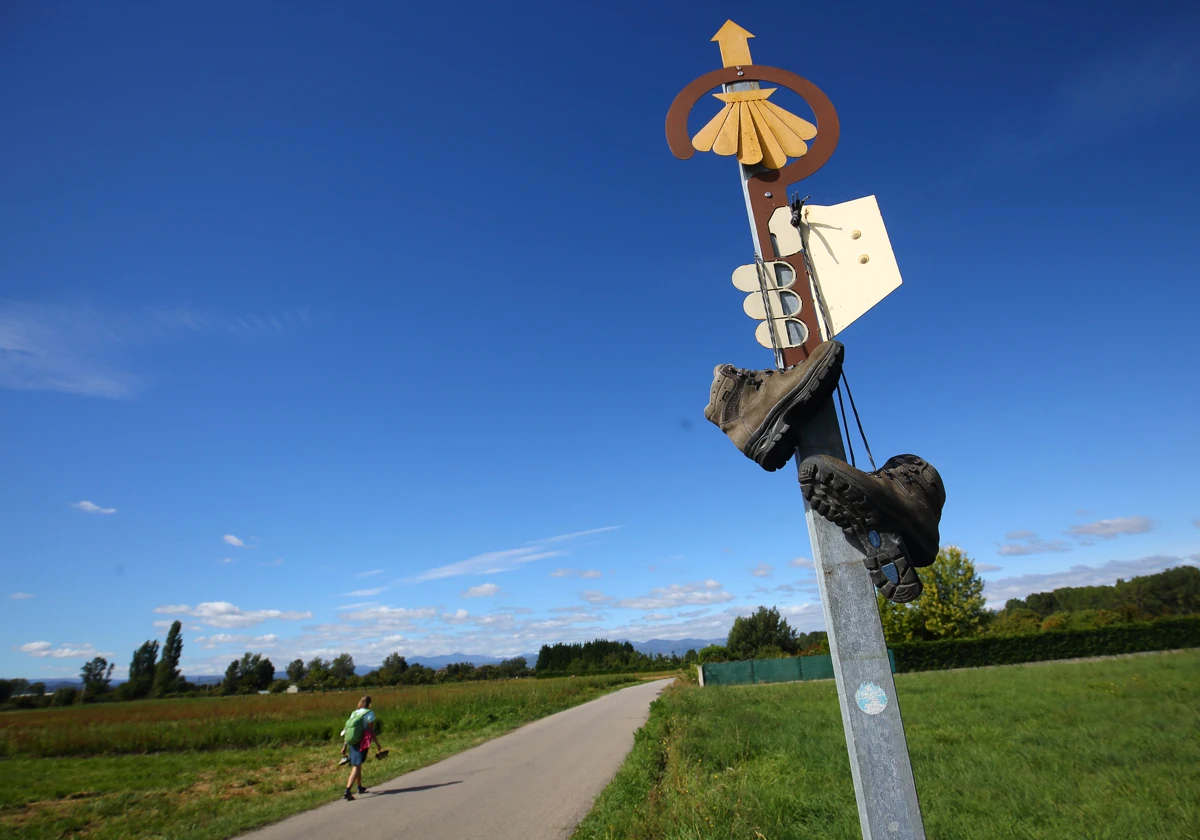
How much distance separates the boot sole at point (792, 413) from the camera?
1.52 m

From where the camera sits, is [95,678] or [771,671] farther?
[95,678]

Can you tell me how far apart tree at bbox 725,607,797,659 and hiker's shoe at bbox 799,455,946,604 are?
53.3 meters

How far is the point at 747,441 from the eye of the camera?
1.66 meters

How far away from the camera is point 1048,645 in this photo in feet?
98.2

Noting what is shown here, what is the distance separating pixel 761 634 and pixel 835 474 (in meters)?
56.4

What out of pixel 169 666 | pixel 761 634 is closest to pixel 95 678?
pixel 169 666

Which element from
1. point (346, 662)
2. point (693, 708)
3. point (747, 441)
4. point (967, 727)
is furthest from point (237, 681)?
point (747, 441)

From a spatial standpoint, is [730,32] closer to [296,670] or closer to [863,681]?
[863,681]

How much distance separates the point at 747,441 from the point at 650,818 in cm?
528

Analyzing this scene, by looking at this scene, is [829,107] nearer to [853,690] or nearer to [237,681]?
[853,690]

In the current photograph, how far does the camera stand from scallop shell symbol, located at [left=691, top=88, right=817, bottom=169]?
2.21 meters

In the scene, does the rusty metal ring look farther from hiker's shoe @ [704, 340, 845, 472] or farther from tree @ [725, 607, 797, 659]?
tree @ [725, 607, 797, 659]

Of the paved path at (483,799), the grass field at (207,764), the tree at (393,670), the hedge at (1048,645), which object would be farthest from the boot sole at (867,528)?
the tree at (393,670)

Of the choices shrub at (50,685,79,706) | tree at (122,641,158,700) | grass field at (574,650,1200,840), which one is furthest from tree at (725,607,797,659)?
tree at (122,641,158,700)
